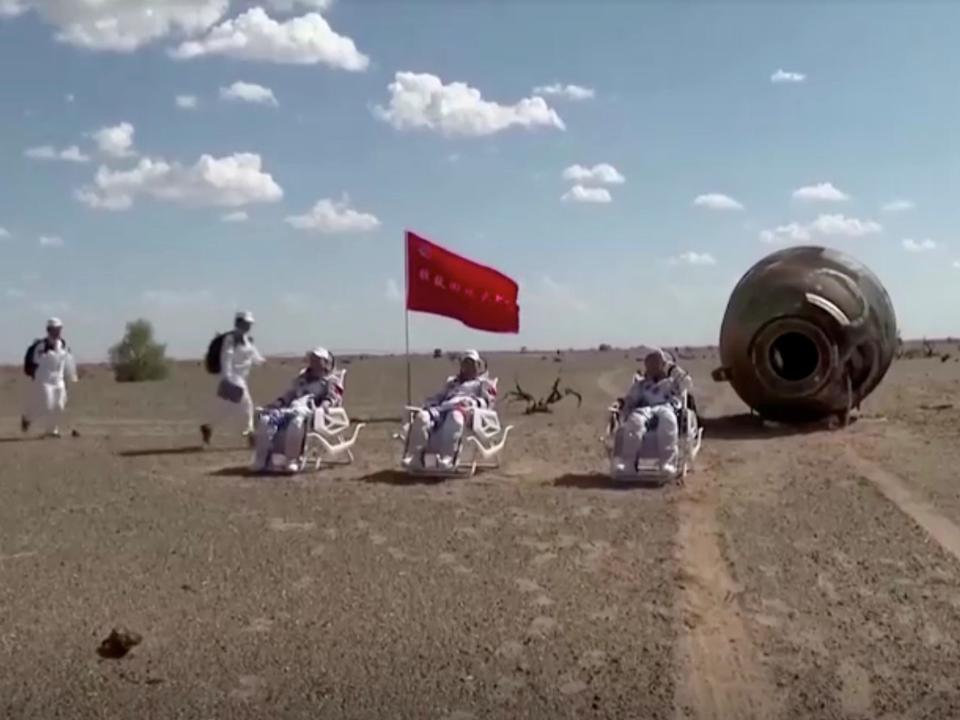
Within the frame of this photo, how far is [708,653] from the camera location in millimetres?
7137

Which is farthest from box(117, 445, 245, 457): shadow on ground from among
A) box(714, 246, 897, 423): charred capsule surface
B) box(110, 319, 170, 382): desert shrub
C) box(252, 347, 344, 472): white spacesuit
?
box(110, 319, 170, 382): desert shrub

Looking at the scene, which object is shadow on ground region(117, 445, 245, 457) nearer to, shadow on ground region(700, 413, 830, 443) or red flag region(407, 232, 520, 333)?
red flag region(407, 232, 520, 333)

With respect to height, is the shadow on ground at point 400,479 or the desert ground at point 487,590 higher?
the shadow on ground at point 400,479

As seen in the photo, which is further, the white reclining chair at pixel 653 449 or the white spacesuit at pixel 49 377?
the white spacesuit at pixel 49 377

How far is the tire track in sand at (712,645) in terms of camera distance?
20.7 feet

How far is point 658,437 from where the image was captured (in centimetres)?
1280

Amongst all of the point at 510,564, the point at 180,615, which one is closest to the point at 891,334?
the point at 510,564

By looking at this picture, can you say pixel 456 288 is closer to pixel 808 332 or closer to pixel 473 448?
pixel 473 448

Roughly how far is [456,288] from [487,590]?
10.2 meters

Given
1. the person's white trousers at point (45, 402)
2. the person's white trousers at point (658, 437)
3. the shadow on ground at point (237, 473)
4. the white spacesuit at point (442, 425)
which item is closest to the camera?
the person's white trousers at point (658, 437)

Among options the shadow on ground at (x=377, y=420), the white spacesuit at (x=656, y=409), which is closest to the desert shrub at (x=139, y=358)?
the shadow on ground at (x=377, y=420)

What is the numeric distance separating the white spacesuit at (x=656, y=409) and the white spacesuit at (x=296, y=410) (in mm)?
3361

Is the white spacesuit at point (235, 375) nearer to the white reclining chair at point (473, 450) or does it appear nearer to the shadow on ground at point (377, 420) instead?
the white reclining chair at point (473, 450)

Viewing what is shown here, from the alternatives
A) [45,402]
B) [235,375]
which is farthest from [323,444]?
[45,402]
